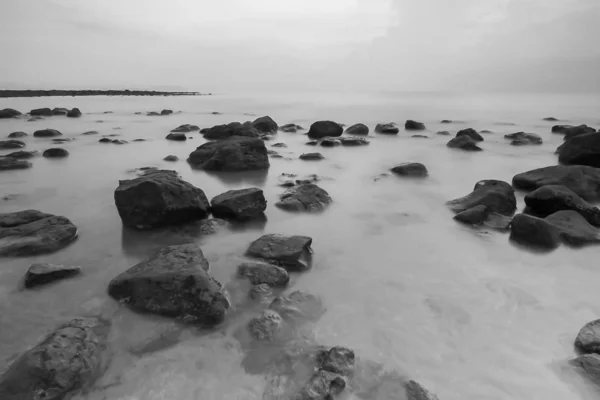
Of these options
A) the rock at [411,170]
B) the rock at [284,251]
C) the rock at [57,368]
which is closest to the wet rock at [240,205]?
the rock at [284,251]

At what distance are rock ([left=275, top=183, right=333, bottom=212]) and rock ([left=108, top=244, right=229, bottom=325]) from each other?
113 inches

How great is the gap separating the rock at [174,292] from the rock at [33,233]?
1543 mm

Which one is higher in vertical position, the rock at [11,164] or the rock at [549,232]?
the rock at [549,232]

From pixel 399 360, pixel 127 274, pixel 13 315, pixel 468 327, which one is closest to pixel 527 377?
pixel 468 327

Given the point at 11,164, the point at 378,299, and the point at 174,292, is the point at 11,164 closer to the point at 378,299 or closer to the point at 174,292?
the point at 174,292

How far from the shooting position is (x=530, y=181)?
7.76 metres

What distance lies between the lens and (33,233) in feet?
15.0

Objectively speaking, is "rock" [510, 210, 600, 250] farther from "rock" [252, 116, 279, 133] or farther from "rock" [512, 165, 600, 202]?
"rock" [252, 116, 279, 133]

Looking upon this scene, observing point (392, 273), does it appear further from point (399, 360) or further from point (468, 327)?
point (399, 360)

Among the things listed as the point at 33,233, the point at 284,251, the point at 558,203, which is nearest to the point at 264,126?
the point at 558,203

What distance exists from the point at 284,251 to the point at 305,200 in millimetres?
2225

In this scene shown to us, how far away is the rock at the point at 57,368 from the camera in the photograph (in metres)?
2.22

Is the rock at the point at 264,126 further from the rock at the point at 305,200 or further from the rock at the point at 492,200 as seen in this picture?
the rock at the point at 492,200

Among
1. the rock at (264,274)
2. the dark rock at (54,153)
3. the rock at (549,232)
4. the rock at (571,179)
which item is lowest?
the dark rock at (54,153)
